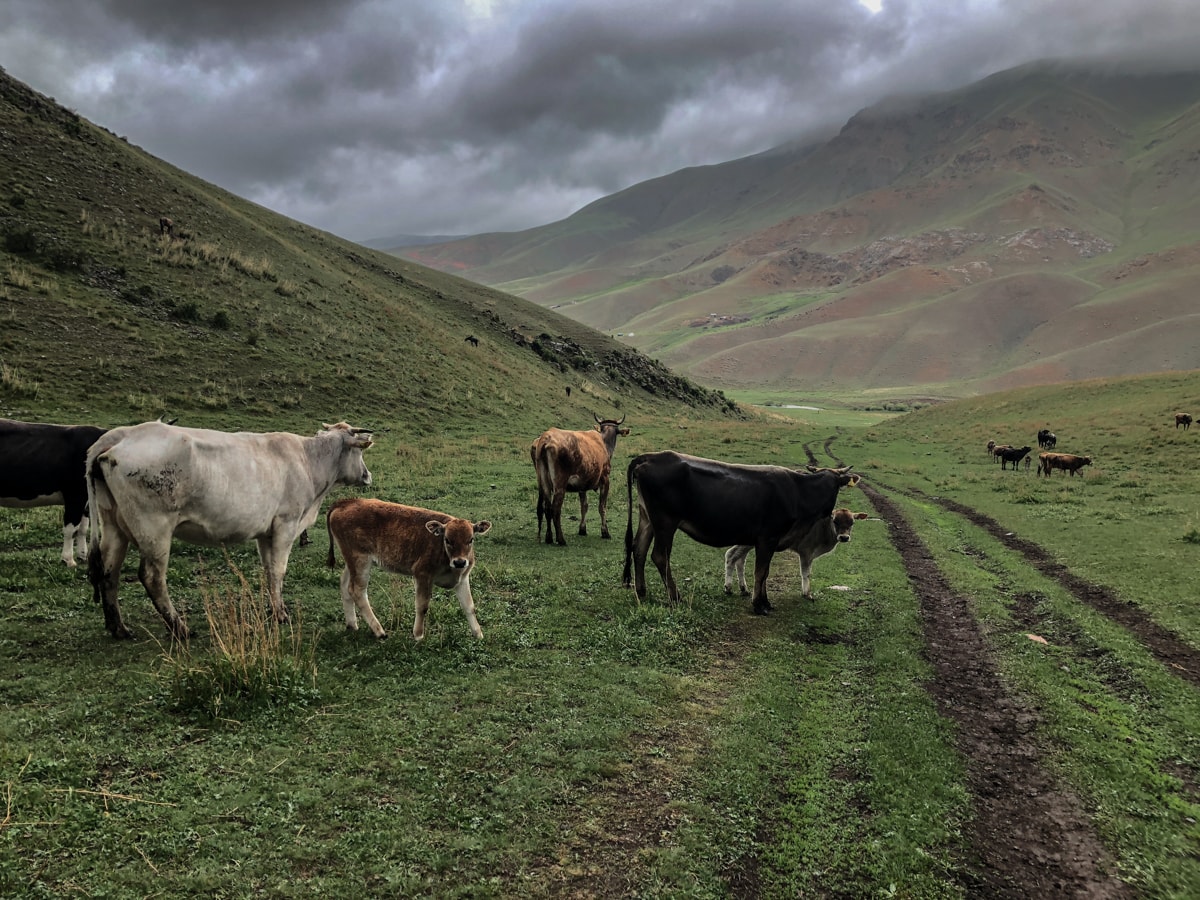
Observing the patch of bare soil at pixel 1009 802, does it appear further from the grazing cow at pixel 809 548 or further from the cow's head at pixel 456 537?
the cow's head at pixel 456 537

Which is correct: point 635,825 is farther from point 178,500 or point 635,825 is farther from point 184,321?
point 184,321

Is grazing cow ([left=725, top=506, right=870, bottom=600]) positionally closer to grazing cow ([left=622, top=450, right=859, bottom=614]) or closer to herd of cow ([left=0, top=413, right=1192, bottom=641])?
herd of cow ([left=0, top=413, right=1192, bottom=641])

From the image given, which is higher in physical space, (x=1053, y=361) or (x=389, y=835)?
(x=1053, y=361)

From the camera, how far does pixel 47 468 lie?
30.2ft

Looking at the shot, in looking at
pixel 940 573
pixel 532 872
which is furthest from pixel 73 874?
pixel 940 573

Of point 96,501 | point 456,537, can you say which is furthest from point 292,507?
point 456,537

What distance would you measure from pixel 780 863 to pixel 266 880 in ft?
11.6

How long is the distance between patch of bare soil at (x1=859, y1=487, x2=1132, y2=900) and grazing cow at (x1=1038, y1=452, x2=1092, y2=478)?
2490 cm

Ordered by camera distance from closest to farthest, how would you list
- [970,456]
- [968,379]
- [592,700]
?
[592,700] < [970,456] < [968,379]

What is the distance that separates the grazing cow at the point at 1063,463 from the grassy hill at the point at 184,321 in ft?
84.6

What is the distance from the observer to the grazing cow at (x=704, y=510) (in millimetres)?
10531

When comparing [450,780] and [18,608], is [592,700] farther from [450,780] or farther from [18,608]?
[18,608]

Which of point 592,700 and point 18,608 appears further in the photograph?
point 18,608

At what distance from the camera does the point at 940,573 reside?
13.6 meters
